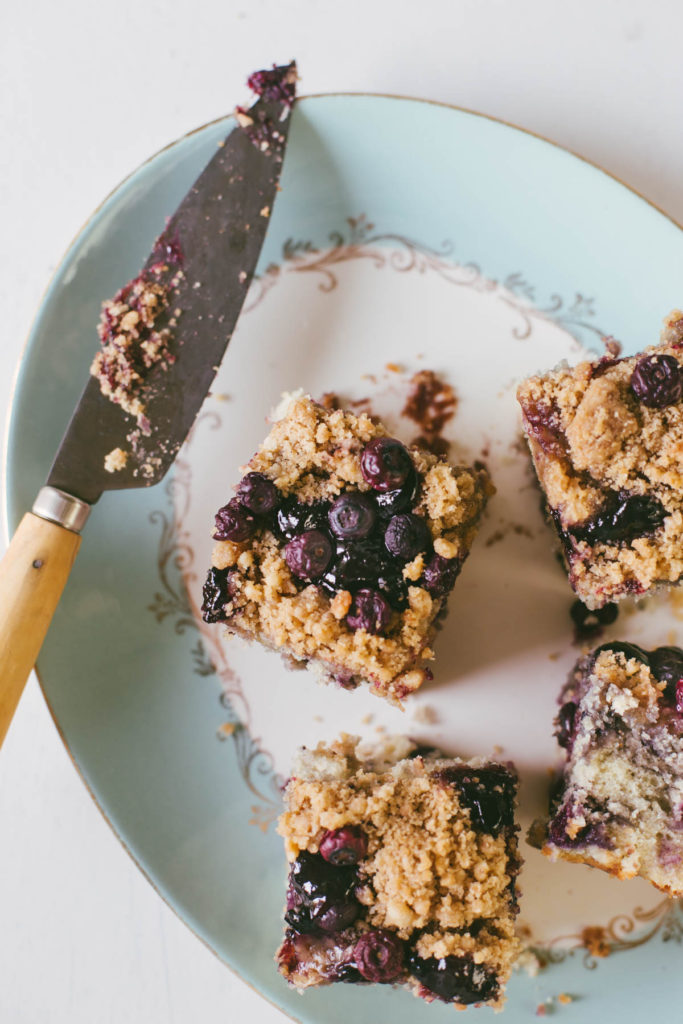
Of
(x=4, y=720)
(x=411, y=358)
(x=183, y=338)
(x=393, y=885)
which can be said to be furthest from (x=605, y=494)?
(x=4, y=720)

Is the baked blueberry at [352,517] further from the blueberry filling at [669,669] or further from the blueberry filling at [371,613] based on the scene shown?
the blueberry filling at [669,669]

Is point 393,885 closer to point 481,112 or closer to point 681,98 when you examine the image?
point 481,112

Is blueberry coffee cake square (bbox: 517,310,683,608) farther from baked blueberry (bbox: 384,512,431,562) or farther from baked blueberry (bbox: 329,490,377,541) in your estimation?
baked blueberry (bbox: 329,490,377,541)

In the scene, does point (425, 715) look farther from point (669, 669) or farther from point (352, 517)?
point (352, 517)

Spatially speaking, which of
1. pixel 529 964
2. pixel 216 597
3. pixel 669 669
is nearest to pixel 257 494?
pixel 216 597

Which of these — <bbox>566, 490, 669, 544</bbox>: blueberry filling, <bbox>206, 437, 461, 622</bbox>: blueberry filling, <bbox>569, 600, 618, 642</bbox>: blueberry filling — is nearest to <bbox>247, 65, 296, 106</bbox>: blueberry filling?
<bbox>206, 437, 461, 622</bbox>: blueberry filling

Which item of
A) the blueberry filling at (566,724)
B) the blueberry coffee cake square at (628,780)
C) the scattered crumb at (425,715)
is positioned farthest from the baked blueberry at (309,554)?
the blueberry filling at (566,724)

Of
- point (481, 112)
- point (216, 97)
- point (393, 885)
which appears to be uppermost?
point (481, 112)
